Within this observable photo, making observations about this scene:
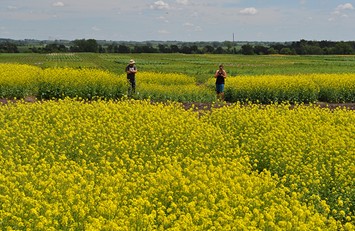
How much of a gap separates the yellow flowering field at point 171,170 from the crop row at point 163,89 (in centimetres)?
701

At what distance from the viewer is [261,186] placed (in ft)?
26.7

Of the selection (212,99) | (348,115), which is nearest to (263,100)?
(212,99)

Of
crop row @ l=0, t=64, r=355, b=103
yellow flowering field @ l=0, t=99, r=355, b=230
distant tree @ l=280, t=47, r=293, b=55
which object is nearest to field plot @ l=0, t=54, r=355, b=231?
yellow flowering field @ l=0, t=99, r=355, b=230

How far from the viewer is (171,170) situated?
8.33m

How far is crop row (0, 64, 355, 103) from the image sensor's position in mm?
22422

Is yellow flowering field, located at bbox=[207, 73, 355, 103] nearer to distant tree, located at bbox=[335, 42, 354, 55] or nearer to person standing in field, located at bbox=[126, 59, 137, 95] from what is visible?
person standing in field, located at bbox=[126, 59, 137, 95]

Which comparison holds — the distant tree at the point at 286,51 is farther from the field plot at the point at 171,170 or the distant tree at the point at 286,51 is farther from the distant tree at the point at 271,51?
the field plot at the point at 171,170

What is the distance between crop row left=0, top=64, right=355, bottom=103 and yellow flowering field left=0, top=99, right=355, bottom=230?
7.01 m

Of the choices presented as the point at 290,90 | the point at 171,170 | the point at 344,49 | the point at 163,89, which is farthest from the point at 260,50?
the point at 171,170

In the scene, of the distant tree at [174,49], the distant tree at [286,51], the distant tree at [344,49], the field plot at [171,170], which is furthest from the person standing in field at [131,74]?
the distant tree at [344,49]

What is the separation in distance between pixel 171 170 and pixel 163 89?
1659cm

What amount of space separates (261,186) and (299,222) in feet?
5.89

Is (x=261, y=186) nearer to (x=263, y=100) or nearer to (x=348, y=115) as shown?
(x=348, y=115)

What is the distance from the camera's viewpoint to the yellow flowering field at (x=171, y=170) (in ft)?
21.1
